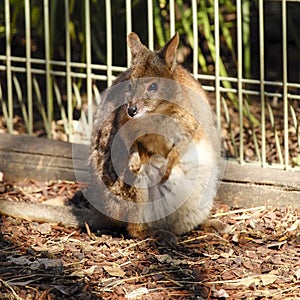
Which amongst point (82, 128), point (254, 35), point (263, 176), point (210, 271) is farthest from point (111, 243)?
point (254, 35)

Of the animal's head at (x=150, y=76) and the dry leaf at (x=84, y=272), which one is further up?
the animal's head at (x=150, y=76)

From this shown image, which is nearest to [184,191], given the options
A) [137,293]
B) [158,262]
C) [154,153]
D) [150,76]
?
[154,153]

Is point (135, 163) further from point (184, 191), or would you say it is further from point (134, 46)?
point (134, 46)

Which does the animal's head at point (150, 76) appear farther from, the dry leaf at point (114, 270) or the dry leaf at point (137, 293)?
the dry leaf at point (137, 293)

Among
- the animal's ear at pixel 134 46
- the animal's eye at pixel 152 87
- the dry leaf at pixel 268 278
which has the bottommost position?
the dry leaf at pixel 268 278

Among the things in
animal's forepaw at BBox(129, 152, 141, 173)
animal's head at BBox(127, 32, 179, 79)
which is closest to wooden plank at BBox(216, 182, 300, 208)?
animal's forepaw at BBox(129, 152, 141, 173)

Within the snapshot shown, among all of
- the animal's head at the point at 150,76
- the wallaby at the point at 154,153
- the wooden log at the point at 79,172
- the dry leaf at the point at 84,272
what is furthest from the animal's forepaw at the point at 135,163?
the wooden log at the point at 79,172

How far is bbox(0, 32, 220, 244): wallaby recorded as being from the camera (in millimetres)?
5266

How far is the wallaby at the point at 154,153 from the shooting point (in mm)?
5266

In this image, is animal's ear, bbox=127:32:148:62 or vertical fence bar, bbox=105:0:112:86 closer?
animal's ear, bbox=127:32:148:62

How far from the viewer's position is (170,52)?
5.21 m

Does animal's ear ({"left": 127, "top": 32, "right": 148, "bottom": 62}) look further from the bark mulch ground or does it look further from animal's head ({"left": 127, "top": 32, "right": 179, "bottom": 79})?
the bark mulch ground

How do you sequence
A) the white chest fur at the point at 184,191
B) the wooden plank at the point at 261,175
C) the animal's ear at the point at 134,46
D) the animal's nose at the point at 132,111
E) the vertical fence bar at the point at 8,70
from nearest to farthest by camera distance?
the animal's nose at the point at 132,111 < the animal's ear at the point at 134,46 < the white chest fur at the point at 184,191 < the wooden plank at the point at 261,175 < the vertical fence bar at the point at 8,70

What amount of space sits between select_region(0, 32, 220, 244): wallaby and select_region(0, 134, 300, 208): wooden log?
0.38m
